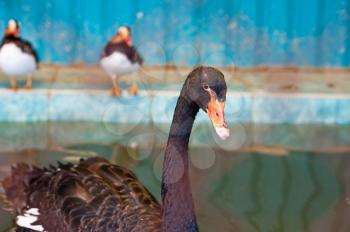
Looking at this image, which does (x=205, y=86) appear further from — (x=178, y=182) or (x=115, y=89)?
(x=115, y=89)

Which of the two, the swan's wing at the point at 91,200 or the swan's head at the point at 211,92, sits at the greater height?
the swan's head at the point at 211,92

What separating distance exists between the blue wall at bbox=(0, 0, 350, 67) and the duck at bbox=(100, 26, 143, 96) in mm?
771

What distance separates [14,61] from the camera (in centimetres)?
733

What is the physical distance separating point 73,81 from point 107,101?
0.64m

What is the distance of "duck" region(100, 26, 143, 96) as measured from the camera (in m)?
7.54

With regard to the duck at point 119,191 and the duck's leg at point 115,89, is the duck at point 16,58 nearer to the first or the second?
the duck's leg at point 115,89

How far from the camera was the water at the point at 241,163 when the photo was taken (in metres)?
5.69

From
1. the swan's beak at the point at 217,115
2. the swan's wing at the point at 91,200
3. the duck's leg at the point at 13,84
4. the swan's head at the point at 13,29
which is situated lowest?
the swan's wing at the point at 91,200

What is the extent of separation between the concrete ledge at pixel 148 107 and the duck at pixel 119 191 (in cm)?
255

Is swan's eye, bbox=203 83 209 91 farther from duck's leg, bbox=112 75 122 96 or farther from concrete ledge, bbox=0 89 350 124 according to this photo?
duck's leg, bbox=112 75 122 96

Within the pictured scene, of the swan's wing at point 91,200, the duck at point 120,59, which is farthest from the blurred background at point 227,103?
the swan's wing at point 91,200

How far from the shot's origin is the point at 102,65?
7.71 meters

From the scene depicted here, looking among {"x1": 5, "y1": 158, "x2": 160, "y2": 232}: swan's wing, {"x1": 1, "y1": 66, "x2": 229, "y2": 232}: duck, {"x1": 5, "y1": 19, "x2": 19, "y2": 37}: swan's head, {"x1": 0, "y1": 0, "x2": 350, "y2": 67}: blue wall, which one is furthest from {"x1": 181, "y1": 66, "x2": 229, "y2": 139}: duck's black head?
{"x1": 0, "y1": 0, "x2": 350, "y2": 67}: blue wall

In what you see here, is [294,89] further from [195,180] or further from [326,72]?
[195,180]
